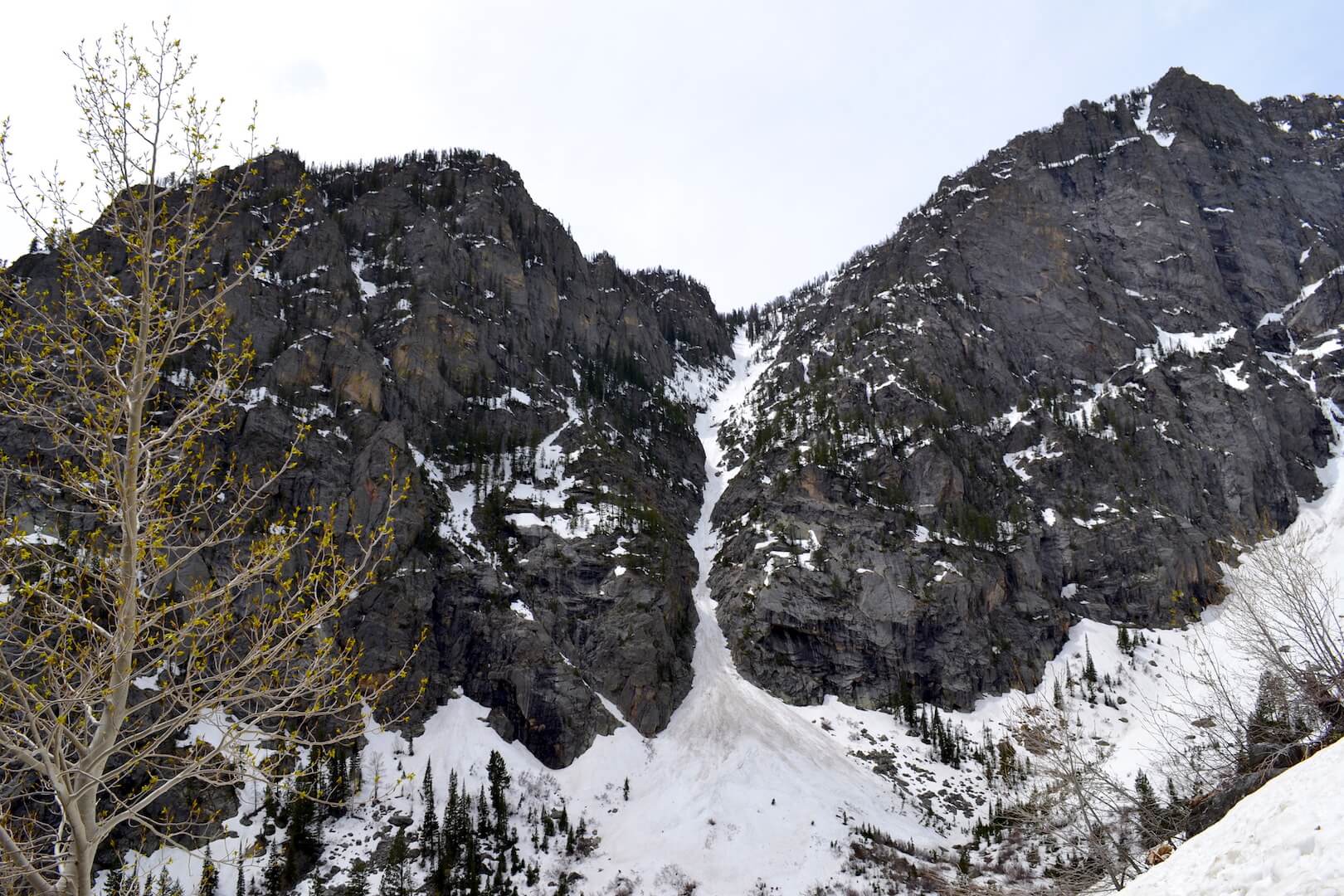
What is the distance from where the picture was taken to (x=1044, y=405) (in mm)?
127562

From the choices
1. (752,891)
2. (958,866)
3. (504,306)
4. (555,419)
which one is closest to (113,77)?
(752,891)

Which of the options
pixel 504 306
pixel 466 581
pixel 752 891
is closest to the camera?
pixel 752 891

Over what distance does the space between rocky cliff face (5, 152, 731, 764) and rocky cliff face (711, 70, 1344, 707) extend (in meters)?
16.4

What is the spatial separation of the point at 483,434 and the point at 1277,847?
103 meters

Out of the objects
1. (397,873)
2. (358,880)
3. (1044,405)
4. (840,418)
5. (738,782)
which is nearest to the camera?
(358,880)

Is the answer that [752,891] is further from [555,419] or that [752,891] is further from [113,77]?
[555,419]

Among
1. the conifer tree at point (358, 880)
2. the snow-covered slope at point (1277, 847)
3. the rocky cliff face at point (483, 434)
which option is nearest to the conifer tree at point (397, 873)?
the conifer tree at point (358, 880)

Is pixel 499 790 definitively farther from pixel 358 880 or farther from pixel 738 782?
pixel 738 782

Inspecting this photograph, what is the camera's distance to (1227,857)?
29.8 feet

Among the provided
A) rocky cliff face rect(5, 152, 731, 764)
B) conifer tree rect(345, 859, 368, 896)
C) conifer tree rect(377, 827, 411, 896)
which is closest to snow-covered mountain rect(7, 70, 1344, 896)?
rocky cliff face rect(5, 152, 731, 764)

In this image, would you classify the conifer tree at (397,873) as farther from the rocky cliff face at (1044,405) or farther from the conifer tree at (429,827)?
the rocky cliff face at (1044,405)

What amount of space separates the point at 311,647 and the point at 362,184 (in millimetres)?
93956

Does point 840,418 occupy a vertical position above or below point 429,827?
above

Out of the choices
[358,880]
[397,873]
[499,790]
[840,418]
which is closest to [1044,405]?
[840,418]
